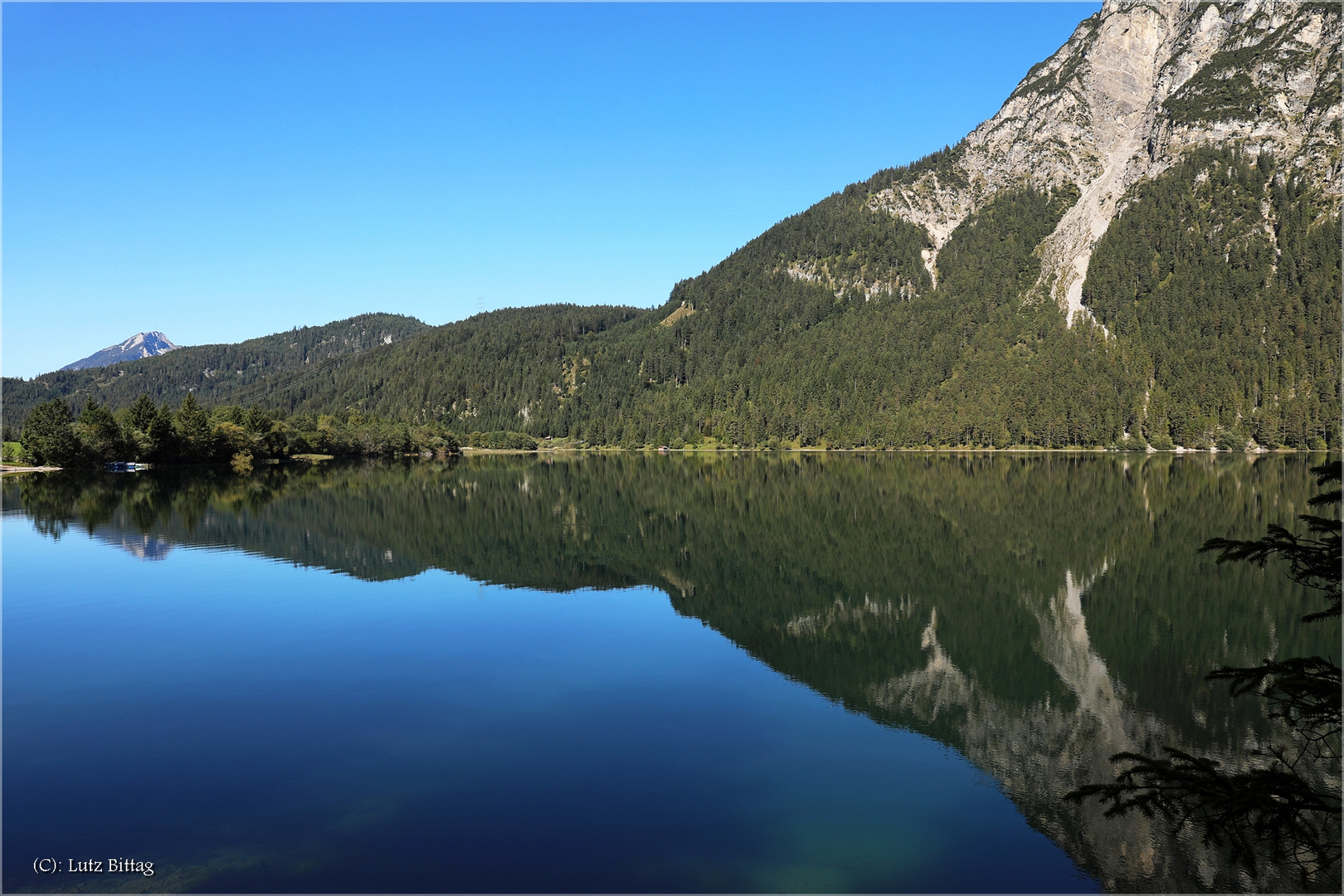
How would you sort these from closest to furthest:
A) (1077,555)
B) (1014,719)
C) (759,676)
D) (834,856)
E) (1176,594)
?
(834,856) → (1014,719) → (759,676) → (1176,594) → (1077,555)

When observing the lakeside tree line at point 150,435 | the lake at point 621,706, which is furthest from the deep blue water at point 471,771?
the lakeside tree line at point 150,435

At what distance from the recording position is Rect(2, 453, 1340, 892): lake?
39.2ft

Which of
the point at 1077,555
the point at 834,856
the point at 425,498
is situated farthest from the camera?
the point at 425,498

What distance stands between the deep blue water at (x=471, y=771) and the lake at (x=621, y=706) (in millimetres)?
78

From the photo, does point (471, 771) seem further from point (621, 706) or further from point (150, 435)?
point (150, 435)

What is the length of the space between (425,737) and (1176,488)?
73.7 metres

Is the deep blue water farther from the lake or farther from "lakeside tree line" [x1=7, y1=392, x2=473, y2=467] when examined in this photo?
"lakeside tree line" [x1=7, y1=392, x2=473, y2=467]

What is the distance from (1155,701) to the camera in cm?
1855

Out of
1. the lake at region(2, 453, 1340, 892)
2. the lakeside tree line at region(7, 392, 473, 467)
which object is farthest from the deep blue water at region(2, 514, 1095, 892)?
the lakeside tree line at region(7, 392, 473, 467)

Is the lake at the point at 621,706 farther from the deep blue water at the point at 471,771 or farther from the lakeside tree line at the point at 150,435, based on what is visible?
the lakeside tree line at the point at 150,435

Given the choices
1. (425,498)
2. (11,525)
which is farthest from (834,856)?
(425,498)

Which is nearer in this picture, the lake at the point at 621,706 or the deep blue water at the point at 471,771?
the deep blue water at the point at 471,771

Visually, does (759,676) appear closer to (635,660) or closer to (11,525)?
(635,660)

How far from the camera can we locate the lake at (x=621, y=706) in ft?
39.2
